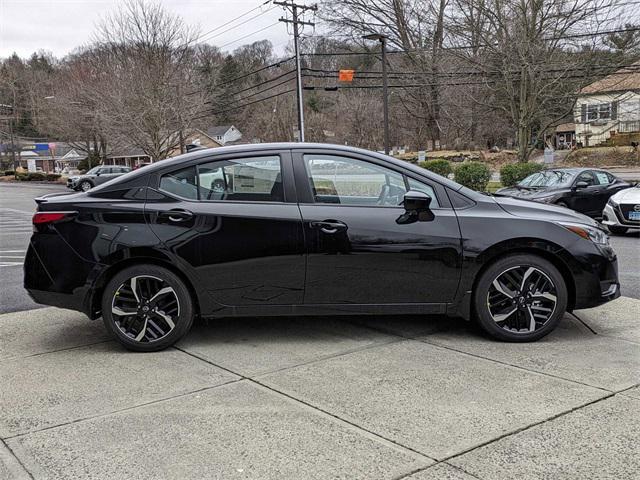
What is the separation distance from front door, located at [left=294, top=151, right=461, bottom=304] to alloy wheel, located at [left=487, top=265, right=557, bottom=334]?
13.9 inches

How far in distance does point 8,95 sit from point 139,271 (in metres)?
76.7

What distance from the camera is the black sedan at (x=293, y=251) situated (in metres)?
4.61

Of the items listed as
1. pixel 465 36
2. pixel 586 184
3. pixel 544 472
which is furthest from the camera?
pixel 465 36

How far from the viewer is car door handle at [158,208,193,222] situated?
4.62 m

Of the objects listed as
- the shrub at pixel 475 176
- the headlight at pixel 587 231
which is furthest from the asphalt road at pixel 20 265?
the shrub at pixel 475 176

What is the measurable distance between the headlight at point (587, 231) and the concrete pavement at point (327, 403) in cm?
78

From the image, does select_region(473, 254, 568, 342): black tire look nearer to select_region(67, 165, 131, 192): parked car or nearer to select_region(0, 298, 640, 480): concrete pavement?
select_region(0, 298, 640, 480): concrete pavement

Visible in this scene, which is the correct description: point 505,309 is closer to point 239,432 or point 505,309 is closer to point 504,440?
point 504,440

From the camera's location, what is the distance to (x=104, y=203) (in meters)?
4.68

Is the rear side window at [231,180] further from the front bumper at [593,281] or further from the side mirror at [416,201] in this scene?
the front bumper at [593,281]

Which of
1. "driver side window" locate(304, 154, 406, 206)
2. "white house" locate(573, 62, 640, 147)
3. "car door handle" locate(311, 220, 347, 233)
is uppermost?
"white house" locate(573, 62, 640, 147)

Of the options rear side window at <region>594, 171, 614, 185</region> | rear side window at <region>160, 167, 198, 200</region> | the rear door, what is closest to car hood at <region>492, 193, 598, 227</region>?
the rear door

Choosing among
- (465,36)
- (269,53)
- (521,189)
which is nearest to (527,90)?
(465,36)

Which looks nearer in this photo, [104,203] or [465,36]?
[104,203]
